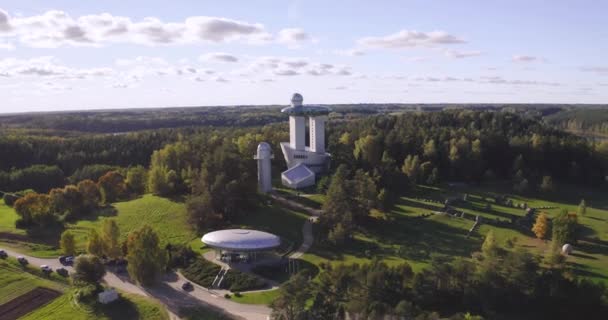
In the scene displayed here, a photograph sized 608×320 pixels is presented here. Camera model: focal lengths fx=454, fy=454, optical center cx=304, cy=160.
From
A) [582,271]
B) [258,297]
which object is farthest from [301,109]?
[582,271]

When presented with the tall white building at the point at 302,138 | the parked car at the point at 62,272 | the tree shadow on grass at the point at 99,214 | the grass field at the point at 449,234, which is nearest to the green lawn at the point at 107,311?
the parked car at the point at 62,272

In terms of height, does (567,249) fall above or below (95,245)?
below

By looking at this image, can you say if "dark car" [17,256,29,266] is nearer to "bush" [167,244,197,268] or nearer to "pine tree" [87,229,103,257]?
"pine tree" [87,229,103,257]

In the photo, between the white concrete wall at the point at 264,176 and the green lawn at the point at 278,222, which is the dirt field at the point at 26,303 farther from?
the white concrete wall at the point at 264,176

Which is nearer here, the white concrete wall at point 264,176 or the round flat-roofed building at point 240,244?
the round flat-roofed building at point 240,244

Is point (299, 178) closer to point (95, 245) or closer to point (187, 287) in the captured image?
point (187, 287)

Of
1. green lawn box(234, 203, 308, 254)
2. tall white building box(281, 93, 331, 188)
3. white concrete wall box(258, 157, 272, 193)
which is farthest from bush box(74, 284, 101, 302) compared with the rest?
tall white building box(281, 93, 331, 188)
